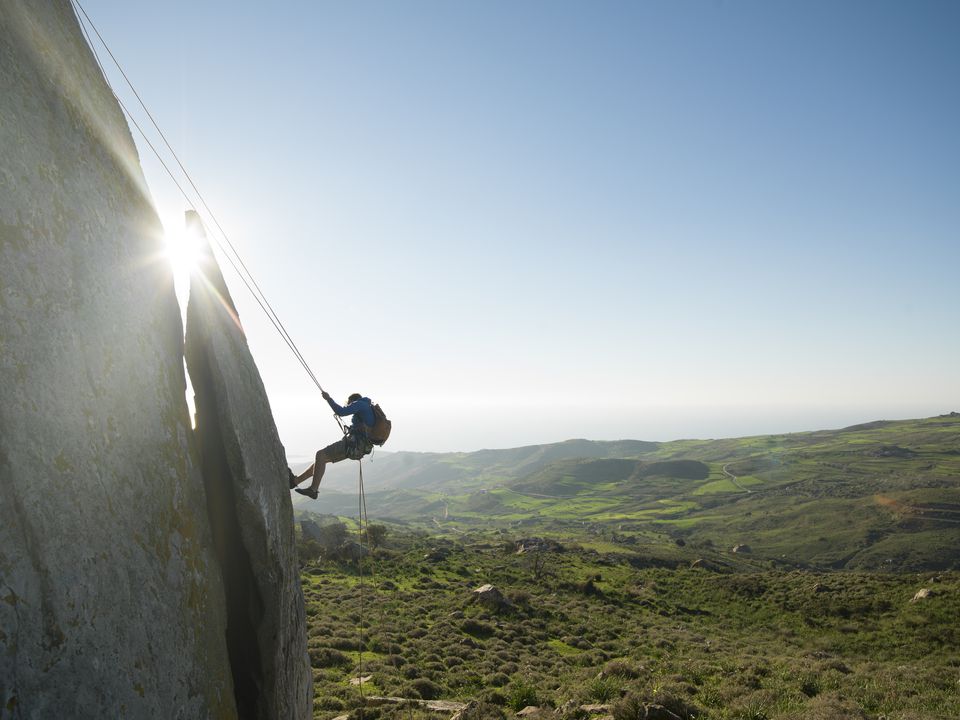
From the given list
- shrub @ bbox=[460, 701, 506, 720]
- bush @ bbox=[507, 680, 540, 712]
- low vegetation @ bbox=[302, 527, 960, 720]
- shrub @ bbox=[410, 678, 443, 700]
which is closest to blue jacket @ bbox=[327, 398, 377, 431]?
low vegetation @ bbox=[302, 527, 960, 720]

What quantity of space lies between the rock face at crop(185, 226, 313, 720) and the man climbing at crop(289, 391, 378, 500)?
3.14m

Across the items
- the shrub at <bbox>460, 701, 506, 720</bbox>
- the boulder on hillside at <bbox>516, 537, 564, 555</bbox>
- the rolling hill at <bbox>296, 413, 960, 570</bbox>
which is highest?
the shrub at <bbox>460, 701, 506, 720</bbox>

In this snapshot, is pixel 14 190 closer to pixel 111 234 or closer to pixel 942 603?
pixel 111 234

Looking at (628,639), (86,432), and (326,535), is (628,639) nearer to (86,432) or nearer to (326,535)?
(86,432)

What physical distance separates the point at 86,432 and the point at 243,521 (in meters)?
2.96

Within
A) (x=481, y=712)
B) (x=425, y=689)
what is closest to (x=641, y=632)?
(x=425, y=689)

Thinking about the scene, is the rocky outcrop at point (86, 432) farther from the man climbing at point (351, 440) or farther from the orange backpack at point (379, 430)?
the orange backpack at point (379, 430)

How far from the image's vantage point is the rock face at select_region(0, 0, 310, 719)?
3600mm

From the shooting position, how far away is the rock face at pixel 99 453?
3.60 meters

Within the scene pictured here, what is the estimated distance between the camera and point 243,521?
684 centimetres

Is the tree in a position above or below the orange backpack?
below

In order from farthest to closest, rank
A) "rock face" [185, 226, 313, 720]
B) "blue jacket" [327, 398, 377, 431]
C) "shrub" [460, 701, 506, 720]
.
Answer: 1. "shrub" [460, 701, 506, 720]
2. "blue jacket" [327, 398, 377, 431]
3. "rock face" [185, 226, 313, 720]

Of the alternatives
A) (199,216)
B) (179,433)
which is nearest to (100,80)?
(199,216)

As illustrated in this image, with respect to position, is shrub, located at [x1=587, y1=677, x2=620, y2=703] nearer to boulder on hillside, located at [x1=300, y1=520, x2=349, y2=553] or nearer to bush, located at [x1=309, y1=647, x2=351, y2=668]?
bush, located at [x1=309, y1=647, x2=351, y2=668]
